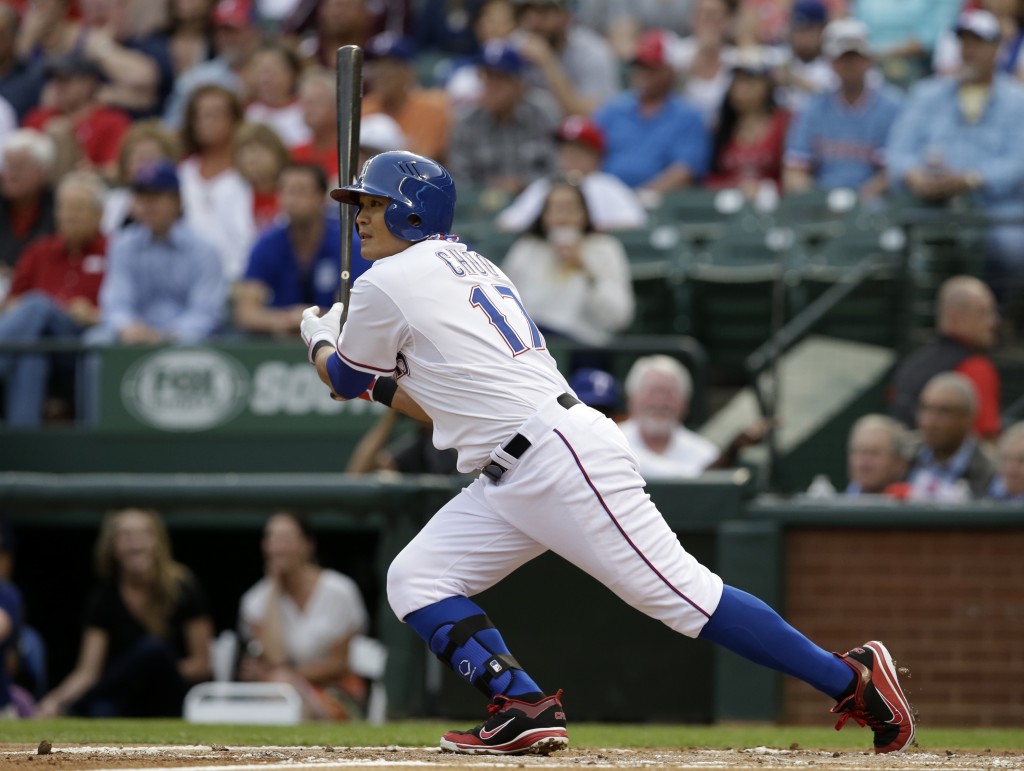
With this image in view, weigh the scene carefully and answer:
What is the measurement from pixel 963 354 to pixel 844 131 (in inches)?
85.1

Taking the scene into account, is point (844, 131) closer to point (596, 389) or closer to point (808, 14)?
point (808, 14)

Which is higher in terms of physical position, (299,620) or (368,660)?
(299,620)

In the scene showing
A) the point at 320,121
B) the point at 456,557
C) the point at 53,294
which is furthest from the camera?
the point at 320,121

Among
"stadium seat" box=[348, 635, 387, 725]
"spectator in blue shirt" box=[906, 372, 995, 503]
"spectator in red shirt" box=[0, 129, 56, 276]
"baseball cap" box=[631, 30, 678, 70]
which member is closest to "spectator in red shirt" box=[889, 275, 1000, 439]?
"spectator in blue shirt" box=[906, 372, 995, 503]

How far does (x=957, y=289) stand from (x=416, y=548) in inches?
158

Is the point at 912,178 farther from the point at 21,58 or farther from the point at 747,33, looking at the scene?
the point at 21,58

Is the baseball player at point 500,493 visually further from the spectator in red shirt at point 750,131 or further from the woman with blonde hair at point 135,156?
the spectator in red shirt at point 750,131

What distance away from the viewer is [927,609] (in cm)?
705

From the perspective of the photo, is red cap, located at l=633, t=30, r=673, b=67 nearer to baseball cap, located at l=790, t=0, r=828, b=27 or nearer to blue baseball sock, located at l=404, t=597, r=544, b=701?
baseball cap, located at l=790, t=0, r=828, b=27

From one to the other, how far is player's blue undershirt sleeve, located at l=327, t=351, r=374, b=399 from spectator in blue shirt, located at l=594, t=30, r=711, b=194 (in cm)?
563

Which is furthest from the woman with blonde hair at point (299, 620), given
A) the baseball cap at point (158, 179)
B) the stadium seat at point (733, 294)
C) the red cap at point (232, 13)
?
the red cap at point (232, 13)

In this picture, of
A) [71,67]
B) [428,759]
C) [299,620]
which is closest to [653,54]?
[71,67]

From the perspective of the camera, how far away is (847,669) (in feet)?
15.4

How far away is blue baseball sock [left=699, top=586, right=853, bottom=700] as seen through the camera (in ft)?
15.1
